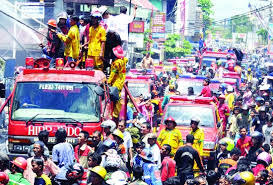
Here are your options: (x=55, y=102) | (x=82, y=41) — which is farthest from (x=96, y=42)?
(x=55, y=102)

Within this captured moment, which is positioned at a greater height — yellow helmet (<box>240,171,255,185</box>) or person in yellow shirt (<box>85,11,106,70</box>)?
person in yellow shirt (<box>85,11,106,70</box>)

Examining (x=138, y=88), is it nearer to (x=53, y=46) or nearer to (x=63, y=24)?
(x=63, y=24)

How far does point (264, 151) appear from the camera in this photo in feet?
42.4

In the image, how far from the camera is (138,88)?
23.3 m

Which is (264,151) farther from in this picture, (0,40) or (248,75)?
(248,75)

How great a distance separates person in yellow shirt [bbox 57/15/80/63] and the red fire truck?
1534 millimetres

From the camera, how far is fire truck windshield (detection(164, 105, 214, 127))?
16391 millimetres

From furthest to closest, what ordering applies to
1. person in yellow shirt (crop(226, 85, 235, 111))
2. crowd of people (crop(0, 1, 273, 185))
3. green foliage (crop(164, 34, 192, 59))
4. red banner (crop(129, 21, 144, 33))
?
green foliage (crop(164, 34, 192, 59)), red banner (crop(129, 21, 144, 33)), person in yellow shirt (crop(226, 85, 235, 111)), crowd of people (crop(0, 1, 273, 185))

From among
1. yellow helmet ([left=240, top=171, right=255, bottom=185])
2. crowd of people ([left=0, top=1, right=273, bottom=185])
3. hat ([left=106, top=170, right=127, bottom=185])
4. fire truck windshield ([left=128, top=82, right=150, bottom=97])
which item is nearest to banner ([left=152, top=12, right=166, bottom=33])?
fire truck windshield ([left=128, top=82, right=150, bottom=97])

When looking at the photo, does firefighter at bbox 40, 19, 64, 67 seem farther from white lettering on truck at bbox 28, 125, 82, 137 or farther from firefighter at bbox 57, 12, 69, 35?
white lettering on truck at bbox 28, 125, 82, 137

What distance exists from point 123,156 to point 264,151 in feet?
8.91

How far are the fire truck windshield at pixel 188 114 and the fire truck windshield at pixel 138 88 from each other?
21.2 feet

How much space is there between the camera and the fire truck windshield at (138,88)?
2317 cm

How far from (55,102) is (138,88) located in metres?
→ 11.0
